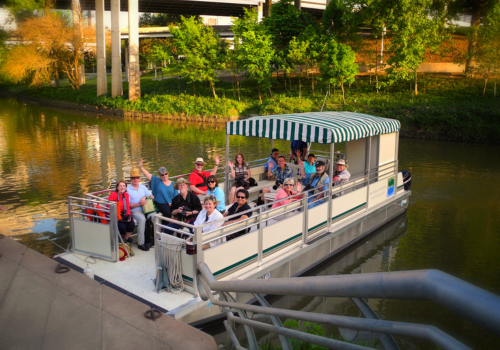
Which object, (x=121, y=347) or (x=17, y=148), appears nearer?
(x=121, y=347)

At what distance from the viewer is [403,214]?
13.6 metres

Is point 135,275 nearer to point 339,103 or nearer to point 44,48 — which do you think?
point 339,103

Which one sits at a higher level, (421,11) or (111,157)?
(421,11)

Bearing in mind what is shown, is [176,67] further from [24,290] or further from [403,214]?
[24,290]

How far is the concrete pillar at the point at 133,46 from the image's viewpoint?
47969 mm

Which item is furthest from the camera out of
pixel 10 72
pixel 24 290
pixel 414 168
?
pixel 10 72

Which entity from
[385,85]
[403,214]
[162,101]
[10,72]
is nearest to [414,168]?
[403,214]

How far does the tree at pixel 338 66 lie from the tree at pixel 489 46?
10.5m

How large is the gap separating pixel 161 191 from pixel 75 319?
14.0 ft

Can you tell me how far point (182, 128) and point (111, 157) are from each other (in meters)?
14.6

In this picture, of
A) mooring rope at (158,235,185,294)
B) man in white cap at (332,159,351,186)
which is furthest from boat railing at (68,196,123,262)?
man in white cap at (332,159,351,186)

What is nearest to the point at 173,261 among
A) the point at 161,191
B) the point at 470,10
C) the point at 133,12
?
the point at 161,191

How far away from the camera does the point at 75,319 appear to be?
16.3 ft

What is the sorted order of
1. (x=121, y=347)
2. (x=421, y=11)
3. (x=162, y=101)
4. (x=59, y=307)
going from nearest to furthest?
(x=121, y=347)
(x=59, y=307)
(x=421, y=11)
(x=162, y=101)
